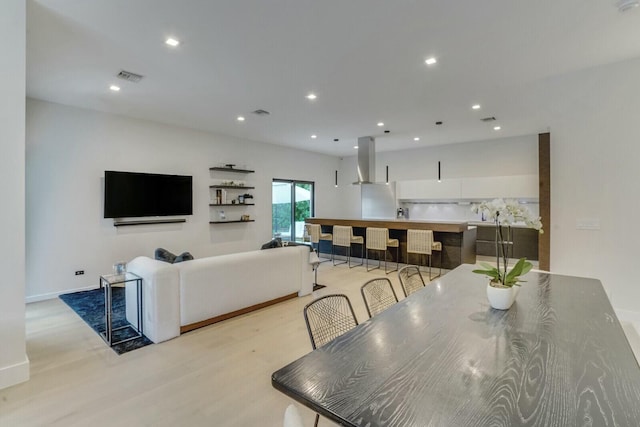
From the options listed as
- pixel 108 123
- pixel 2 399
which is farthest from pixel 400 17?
pixel 108 123

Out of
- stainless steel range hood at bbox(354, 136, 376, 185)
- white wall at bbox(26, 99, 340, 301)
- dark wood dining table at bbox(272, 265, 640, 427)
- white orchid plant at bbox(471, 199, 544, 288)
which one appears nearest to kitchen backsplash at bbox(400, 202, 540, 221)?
stainless steel range hood at bbox(354, 136, 376, 185)

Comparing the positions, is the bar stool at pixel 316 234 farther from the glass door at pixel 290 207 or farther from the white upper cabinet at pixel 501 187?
the white upper cabinet at pixel 501 187

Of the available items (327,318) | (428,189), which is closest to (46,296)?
(327,318)

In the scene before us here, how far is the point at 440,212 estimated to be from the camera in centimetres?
839

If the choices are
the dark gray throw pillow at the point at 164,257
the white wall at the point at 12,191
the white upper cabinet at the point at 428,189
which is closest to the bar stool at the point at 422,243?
the white upper cabinet at the point at 428,189

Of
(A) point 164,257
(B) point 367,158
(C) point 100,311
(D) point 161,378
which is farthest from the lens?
(B) point 367,158

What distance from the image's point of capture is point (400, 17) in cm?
254

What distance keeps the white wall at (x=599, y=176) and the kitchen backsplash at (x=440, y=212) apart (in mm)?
3764

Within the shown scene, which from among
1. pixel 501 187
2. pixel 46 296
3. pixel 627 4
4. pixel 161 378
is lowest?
pixel 161 378

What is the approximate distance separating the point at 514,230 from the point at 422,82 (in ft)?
16.0

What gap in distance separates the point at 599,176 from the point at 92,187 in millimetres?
7101

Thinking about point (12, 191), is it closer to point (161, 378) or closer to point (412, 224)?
point (161, 378)

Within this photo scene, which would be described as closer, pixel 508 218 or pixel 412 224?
pixel 508 218

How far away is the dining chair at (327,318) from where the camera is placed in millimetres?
1774
